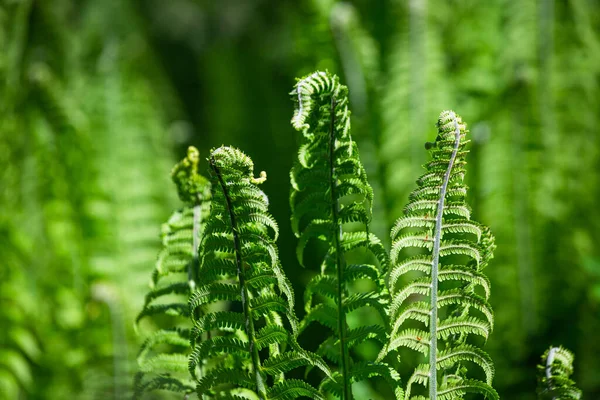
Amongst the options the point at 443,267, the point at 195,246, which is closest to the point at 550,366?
the point at 443,267

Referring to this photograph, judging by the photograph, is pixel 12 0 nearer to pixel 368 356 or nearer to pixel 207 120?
pixel 207 120

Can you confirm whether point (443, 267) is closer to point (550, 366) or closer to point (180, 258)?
point (550, 366)

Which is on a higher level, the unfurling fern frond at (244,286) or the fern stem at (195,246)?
the fern stem at (195,246)

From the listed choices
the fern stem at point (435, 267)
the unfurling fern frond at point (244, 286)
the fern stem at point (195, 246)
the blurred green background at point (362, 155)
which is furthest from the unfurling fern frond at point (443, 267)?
the blurred green background at point (362, 155)

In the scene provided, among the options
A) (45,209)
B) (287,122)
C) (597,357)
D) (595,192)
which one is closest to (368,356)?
(597,357)

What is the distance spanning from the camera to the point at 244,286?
631mm

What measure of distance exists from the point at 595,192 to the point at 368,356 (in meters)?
1.00

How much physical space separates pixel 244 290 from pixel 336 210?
0.13 metres

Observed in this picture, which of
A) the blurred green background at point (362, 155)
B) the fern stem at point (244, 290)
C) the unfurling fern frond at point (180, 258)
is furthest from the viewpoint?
the blurred green background at point (362, 155)

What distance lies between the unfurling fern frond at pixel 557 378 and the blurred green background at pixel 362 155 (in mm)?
716

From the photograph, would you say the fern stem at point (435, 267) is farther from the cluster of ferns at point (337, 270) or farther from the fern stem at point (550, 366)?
the fern stem at point (550, 366)

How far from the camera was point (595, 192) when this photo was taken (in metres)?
1.92

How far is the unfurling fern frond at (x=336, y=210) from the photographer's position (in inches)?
24.2

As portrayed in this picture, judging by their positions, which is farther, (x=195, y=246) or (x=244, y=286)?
(x=195, y=246)
